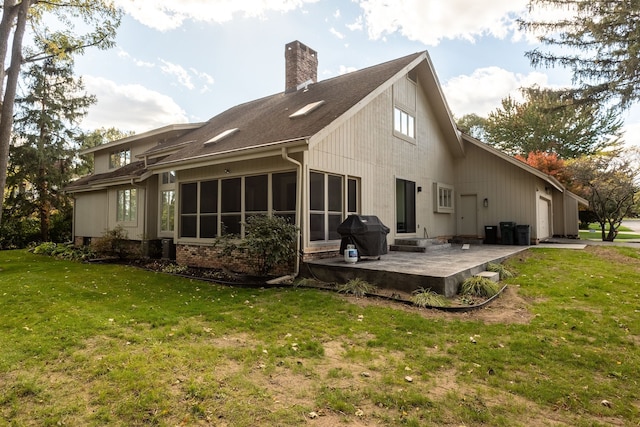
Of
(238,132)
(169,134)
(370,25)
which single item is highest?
(370,25)

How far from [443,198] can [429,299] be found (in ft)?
28.1

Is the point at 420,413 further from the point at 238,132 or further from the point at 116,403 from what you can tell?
the point at 238,132

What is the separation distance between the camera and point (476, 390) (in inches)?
111

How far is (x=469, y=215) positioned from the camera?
1352cm

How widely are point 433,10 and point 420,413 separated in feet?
36.3

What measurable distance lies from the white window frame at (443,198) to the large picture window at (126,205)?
10.7m

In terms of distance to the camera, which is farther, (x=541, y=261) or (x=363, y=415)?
(x=541, y=261)

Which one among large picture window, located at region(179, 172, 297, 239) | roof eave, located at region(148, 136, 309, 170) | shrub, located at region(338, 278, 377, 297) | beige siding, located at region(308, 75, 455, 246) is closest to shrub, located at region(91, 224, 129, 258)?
large picture window, located at region(179, 172, 297, 239)

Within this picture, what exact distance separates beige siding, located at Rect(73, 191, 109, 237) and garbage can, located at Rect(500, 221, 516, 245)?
14.9m

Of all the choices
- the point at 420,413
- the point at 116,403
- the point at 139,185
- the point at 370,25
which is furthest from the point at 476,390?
the point at 370,25

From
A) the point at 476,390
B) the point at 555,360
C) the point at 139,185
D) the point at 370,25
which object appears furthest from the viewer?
the point at 370,25

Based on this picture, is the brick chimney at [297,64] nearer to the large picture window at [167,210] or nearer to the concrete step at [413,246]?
the large picture window at [167,210]

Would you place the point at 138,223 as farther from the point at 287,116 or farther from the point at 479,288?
the point at 479,288

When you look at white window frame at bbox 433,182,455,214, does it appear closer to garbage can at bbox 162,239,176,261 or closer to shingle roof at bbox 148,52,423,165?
shingle roof at bbox 148,52,423,165
